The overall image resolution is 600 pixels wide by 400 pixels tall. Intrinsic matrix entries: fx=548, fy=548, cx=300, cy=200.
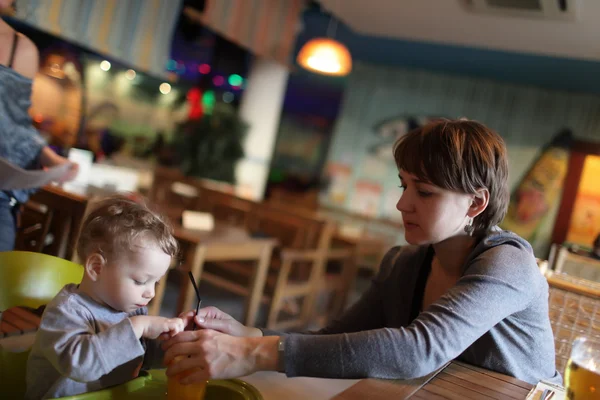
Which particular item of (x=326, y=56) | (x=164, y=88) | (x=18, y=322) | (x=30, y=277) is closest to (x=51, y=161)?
(x=18, y=322)

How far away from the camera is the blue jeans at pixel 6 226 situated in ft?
5.96

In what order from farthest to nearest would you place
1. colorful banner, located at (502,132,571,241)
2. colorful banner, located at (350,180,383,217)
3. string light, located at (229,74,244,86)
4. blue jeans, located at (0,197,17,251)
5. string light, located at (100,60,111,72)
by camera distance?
string light, located at (229,74,244,86) → colorful banner, located at (350,180,383,217) → colorful banner, located at (502,132,571,241) → string light, located at (100,60,111,72) → blue jeans, located at (0,197,17,251)

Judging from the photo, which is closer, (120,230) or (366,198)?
(120,230)

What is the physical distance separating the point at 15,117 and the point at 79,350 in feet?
4.42

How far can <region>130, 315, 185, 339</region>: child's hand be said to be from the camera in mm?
1055

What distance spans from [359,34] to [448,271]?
18.1 ft

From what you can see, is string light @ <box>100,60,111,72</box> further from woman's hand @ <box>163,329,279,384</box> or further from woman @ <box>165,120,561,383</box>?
woman's hand @ <box>163,329,279,384</box>

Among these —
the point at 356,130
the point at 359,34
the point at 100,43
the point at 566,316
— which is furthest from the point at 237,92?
the point at 566,316

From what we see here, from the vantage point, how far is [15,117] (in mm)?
2018

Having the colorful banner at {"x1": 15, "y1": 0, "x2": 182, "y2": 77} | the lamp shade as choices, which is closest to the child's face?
the colorful banner at {"x1": 15, "y1": 0, "x2": 182, "y2": 77}

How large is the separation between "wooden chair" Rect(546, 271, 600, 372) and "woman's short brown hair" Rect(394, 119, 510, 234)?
1.82 ft

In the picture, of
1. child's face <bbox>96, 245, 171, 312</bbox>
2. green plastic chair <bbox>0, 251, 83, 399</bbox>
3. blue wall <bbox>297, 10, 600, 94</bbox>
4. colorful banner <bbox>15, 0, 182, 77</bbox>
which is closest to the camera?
child's face <bbox>96, 245, 171, 312</bbox>

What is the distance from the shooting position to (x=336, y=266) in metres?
5.96

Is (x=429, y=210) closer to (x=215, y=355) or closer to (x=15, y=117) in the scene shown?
(x=215, y=355)
